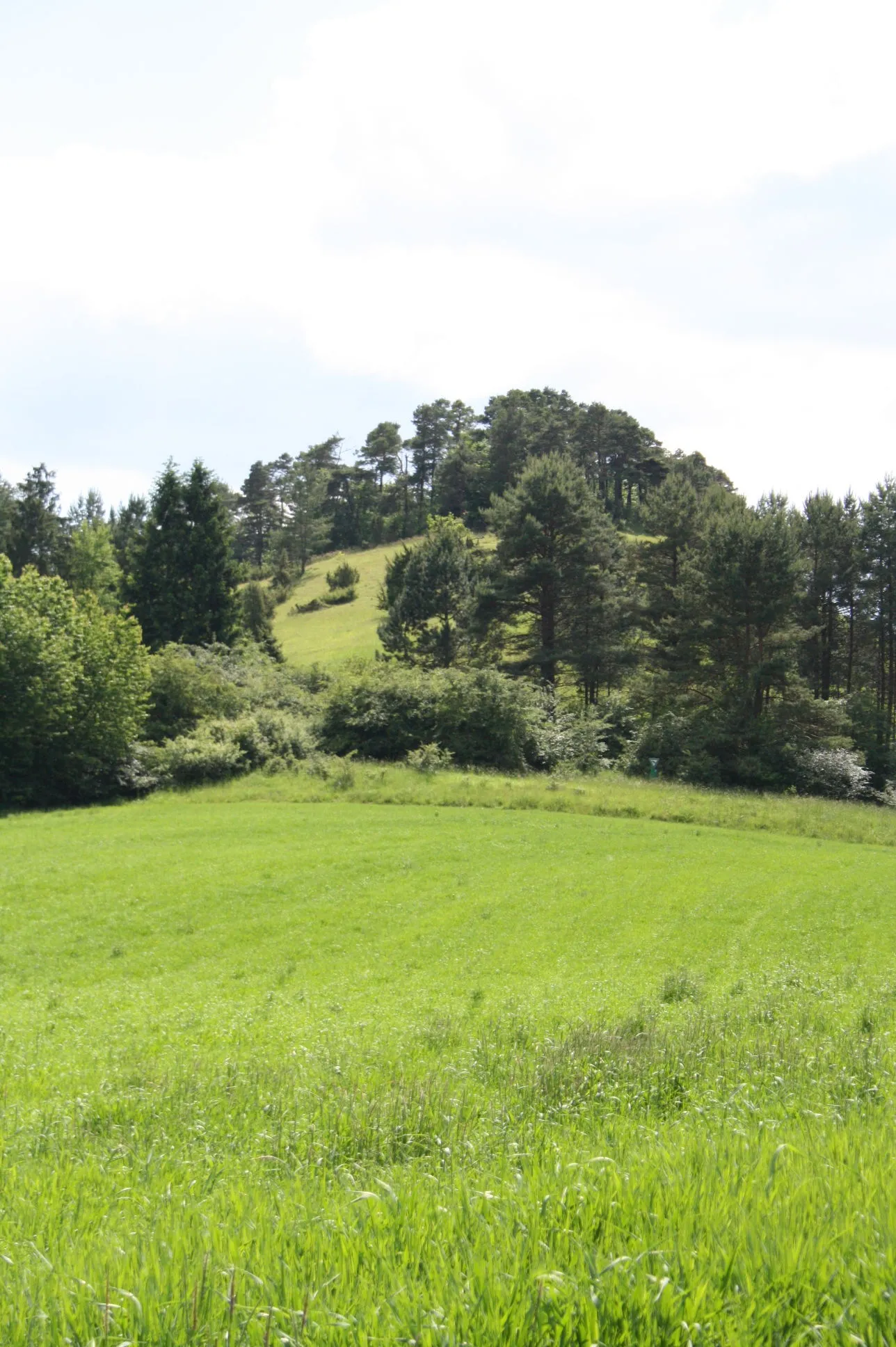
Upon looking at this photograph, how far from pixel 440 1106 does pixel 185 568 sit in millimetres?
65186

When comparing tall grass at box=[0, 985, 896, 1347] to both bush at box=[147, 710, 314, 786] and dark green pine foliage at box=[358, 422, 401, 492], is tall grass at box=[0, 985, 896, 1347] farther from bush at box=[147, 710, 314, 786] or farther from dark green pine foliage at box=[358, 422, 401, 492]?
dark green pine foliage at box=[358, 422, 401, 492]

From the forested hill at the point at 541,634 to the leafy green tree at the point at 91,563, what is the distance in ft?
0.72

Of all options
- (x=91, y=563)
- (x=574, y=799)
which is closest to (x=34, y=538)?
(x=91, y=563)

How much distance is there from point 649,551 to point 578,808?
38.1 metres

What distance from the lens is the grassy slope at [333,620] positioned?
260 feet

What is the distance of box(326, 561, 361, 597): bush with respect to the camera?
330 ft

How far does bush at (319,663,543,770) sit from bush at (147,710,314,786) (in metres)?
2.63

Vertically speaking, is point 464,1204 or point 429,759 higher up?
point 464,1204

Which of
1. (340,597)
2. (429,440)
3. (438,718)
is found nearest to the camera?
(438,718)

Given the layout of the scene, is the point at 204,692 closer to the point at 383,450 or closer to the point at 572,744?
the point at 572,744

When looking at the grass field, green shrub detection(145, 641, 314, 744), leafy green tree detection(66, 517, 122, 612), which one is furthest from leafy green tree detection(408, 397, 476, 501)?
the grass field

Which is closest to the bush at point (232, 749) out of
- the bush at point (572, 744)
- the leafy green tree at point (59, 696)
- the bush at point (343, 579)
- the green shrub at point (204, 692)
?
the leafy green tree at point (59, 696)

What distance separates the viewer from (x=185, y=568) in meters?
67.9

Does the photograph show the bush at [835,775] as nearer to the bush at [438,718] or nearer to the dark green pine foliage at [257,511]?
the bush at [438,718]
